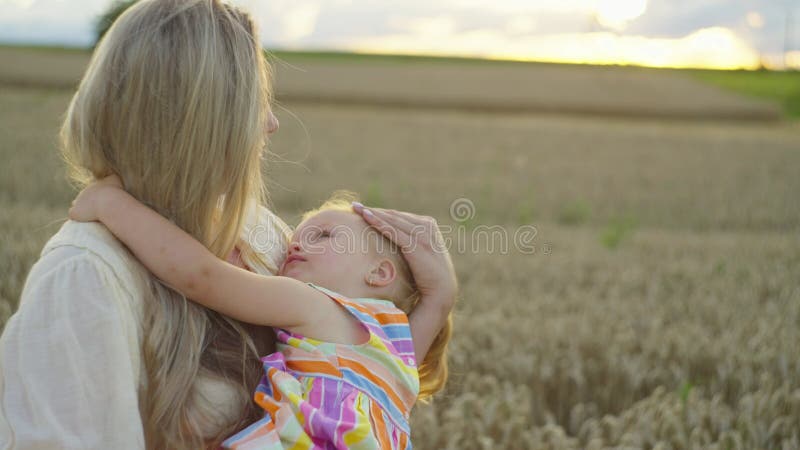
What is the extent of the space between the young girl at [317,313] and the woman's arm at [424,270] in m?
0.03

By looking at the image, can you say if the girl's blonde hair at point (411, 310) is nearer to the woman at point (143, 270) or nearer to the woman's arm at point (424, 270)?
the woman's arm at point (424, 270)

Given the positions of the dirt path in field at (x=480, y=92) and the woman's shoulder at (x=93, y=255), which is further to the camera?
the dirt path in field at (x=480, y=92)

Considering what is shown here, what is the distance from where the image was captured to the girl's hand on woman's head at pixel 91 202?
181 centimetres

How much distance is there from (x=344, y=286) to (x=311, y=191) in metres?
7.99

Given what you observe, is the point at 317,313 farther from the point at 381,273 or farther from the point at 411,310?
the point at 411,310

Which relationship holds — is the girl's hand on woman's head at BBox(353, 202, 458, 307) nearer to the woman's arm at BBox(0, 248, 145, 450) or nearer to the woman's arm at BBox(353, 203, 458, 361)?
the woman's arm at BBox(353, 203, 458, 361)

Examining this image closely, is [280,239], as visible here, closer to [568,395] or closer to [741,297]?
[568,395]

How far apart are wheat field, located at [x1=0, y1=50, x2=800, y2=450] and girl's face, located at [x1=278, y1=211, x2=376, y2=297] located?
429mm

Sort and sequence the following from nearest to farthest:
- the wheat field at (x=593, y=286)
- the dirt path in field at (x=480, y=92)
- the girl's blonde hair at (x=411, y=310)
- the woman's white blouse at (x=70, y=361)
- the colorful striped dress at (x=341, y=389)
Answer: the woman's white blouse at (x=70, y=361) → the colorful striped dress at (x=341, y=389) → the girl's blonde hair at (x=411, y=310) → the wheat field at (x=593, y=286) → the dirt path in field at (x=480, y=92)

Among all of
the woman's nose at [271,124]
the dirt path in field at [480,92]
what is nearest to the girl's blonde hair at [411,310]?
the woman's nose at [271,124]

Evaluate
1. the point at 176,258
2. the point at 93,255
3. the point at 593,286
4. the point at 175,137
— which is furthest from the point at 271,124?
the point at 593,286

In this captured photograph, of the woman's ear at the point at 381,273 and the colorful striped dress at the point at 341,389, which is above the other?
the woman's ear at the point at 381,273

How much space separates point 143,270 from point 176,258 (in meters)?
0.10

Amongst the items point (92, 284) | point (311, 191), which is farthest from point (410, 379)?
point (311, 191)
